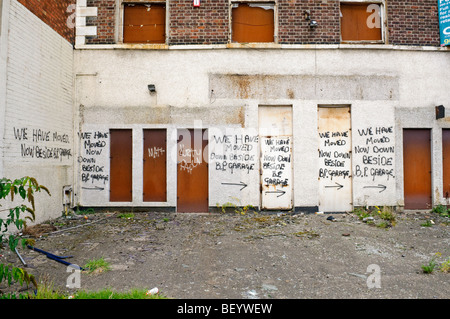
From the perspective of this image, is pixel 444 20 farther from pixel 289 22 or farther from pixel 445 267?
pixel 445 267

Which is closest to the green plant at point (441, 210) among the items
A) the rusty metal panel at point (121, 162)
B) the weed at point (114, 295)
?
the weed at point (114, 295)

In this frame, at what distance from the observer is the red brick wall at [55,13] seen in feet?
21.9

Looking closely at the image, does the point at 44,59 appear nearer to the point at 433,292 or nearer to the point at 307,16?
the point at 307,16

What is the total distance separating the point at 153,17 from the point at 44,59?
331 cm

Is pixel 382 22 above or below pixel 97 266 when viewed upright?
above

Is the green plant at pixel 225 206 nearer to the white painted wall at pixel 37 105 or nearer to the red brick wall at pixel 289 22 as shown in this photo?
the white painted wall at pixel 37 105

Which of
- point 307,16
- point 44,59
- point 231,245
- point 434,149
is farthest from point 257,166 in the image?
point 44,59

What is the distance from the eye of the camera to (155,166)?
822cm

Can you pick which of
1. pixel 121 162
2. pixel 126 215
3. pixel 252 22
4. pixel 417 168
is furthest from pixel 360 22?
pixel 126 215

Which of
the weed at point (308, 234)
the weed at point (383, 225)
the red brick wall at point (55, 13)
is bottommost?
the weed at point (308, 234)

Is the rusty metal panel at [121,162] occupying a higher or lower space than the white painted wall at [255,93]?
lower

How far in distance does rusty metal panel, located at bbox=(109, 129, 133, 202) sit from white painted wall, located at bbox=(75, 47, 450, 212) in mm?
227

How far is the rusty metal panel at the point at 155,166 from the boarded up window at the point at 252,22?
12.2ft

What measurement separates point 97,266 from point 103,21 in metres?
7.09
